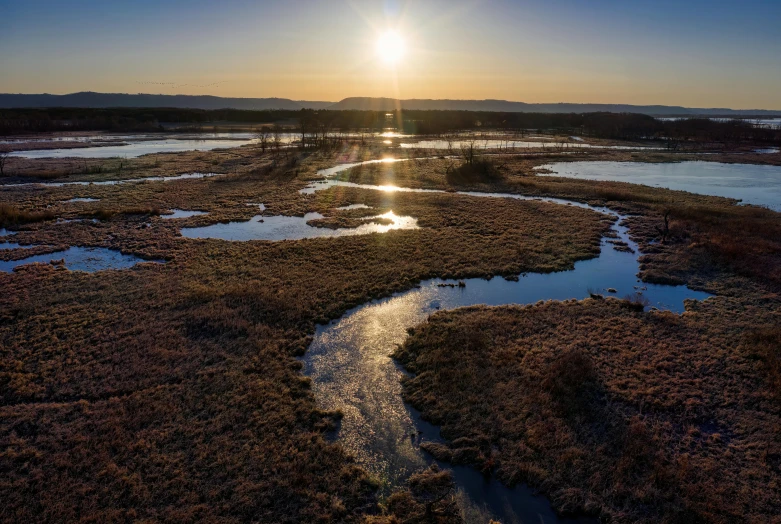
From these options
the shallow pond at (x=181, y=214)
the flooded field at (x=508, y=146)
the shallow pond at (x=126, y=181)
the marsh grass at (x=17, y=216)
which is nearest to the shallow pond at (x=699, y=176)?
the flooded field at (x=508, y=146)

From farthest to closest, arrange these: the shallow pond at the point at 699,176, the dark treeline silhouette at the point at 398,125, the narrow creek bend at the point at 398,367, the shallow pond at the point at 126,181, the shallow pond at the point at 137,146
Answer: the dark treeline silhouette at the point at 398,125
the shallow pond at the point at 137,146
the shallow pond at the point at 126,181
the shallow pond at the point at 699,176
the narrow creek bend at the point at 398,367

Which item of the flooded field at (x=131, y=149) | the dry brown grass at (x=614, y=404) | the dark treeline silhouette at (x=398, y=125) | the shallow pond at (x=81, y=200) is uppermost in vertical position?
the dark treeline silhouette at (x=398, y=125)

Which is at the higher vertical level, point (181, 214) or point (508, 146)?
point (508, 146)

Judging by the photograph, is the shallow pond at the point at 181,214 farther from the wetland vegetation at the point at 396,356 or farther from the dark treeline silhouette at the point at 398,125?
the dark treeline silhouette at the point at 398,125

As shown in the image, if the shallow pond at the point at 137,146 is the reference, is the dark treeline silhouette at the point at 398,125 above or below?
above

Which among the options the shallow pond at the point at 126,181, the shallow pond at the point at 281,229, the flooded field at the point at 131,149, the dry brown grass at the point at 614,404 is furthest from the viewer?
the flooded field at the point at 131,149

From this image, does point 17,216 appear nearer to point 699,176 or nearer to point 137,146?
point 137,146

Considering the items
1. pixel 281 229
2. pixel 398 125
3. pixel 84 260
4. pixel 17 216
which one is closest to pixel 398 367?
pixel 281 229

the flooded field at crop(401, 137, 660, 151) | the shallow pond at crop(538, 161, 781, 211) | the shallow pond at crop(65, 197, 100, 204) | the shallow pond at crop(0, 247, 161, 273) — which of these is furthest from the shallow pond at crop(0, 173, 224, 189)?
the shallow pond at crop(538, 161, 781, 211)
